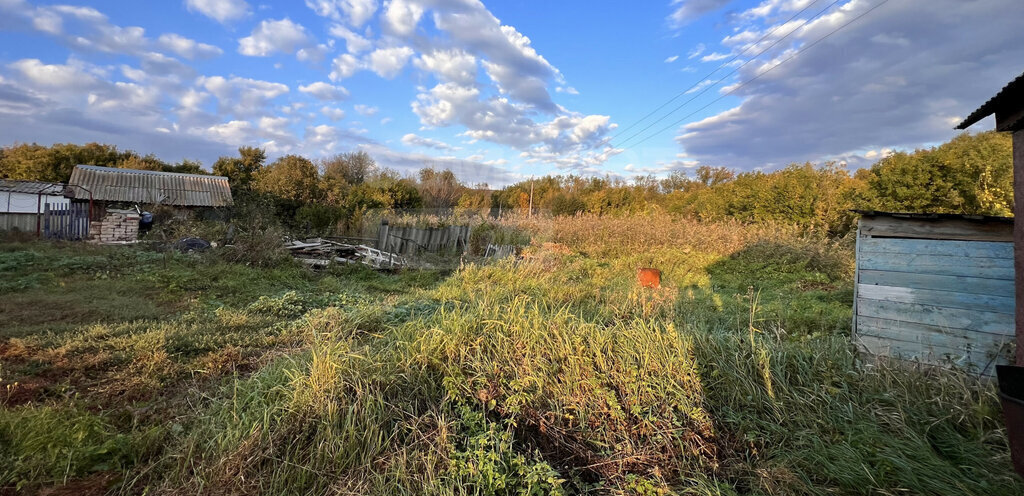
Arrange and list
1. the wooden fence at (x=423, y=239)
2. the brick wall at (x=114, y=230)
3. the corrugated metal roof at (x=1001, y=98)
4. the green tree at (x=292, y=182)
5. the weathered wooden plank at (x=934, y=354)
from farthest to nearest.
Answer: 1. the green tree at (x=292, y=182)
2. the brick wall at (x=114, y=230)
3. the wooden fence at (x=423, y=239)
4. the weathered wooden plank at (x=934, y=354)
5. the corrugated metal roof at (x=1001, y=98)

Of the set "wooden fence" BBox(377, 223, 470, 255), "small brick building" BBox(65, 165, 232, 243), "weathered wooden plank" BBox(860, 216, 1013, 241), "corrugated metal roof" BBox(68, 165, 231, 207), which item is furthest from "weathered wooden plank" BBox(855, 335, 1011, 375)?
"corrugated metal roof" BBox(68, 165, 231, 207)

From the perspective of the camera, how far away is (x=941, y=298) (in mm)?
3715

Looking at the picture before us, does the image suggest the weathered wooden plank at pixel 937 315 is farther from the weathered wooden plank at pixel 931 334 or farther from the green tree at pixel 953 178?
the green tree at pixel 953 178

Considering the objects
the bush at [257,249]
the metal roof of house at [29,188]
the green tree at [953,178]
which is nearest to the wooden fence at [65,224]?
the metal roof of house at [29,188]

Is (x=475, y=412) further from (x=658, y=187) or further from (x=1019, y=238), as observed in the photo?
(x=658, y=187)

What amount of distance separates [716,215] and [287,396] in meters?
19.9

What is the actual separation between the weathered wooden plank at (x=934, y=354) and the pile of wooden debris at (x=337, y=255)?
8.76 meters

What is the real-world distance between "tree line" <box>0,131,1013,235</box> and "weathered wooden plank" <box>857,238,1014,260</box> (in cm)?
64

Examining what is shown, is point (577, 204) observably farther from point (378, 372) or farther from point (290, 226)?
point (378, 372)

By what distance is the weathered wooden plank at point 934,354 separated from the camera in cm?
341

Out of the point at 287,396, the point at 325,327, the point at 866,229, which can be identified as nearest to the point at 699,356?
the point at 866,229

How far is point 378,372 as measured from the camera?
9.84ft

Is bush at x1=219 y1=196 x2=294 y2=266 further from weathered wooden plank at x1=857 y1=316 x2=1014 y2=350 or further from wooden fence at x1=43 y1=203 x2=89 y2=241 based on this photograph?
weathered wooden plank at x1=857 y1=316 x2=1014 y2=350

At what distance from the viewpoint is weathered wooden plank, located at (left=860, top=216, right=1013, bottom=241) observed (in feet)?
11.6
